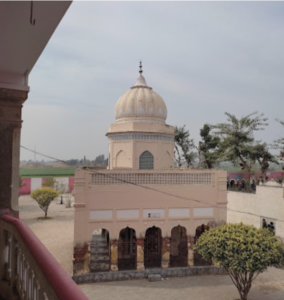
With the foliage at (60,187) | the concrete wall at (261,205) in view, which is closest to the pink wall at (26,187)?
the foliage at (60,187)

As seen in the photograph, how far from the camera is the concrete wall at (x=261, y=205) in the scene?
49.2 feet

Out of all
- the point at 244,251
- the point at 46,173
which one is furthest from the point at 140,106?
the point at 46,173

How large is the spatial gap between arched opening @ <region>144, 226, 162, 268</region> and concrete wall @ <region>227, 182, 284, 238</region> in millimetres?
6848

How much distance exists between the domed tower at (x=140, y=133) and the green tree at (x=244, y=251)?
5890 mm

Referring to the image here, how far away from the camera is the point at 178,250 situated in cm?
1349

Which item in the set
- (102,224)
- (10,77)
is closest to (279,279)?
(102,224)

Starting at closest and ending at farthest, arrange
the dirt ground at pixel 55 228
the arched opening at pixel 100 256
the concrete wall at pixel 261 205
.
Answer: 1. the arched opening at pixel 100 256
2. the dirt ground at pixel 55 228
3. the concrete wall at pixel 261 205

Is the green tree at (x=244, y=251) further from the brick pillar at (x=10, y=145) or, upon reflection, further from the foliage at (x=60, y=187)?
the foliage at (x=60, y=187)

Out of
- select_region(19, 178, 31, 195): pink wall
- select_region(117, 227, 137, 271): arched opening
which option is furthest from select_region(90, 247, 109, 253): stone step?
select_region(19, 178, 31, 195): pink wall

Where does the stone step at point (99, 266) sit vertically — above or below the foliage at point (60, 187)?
below

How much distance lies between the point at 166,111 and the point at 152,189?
19.4 feet

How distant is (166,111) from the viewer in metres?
15.9

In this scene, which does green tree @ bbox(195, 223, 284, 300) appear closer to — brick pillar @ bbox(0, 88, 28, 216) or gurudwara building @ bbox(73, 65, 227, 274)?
gurudwara building @ bbox(73, 65, 227, 274)

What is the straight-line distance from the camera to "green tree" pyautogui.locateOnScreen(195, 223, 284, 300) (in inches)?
328
